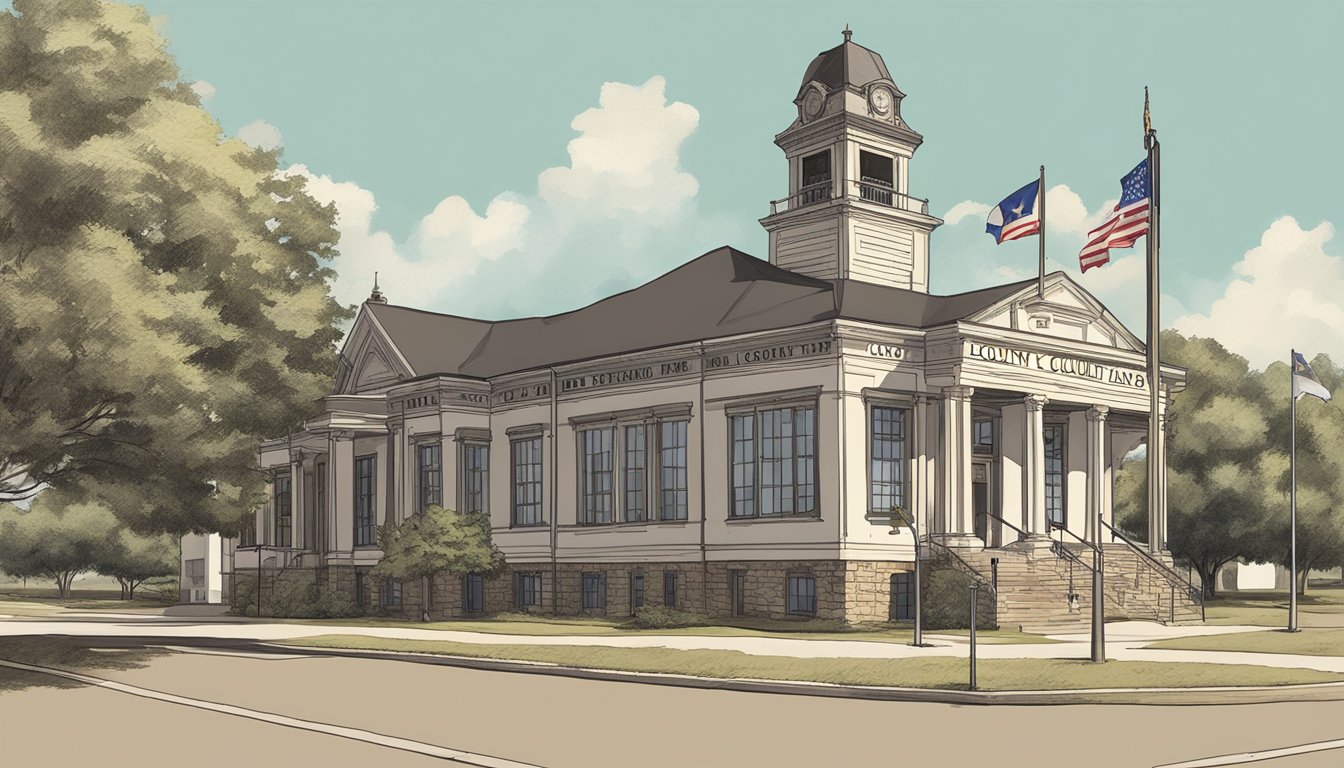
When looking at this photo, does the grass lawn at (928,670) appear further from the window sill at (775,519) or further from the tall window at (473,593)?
the tall window at (473,593)

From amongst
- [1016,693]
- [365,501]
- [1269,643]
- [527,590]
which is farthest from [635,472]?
[1016,693]

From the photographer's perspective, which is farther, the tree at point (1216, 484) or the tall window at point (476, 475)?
the tree at point (1216, 484)

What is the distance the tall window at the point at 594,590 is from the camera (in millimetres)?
49188

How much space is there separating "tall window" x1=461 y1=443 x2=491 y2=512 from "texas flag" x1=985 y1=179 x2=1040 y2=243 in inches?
782

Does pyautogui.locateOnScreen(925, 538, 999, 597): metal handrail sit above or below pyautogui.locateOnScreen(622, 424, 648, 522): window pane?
below

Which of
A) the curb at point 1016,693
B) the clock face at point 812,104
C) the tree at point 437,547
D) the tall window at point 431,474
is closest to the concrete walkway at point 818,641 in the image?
the curb at point 1016,693

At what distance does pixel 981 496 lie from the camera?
156 ft

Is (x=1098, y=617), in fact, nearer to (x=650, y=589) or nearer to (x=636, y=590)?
(x=650, y=589)

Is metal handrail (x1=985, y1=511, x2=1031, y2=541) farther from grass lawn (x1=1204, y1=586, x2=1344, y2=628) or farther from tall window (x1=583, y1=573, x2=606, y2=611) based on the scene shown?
tall window (x1=583, y1=573, x2=606, y2=611)

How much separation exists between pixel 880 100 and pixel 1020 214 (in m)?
8.76

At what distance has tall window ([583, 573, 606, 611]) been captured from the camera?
49188 mm

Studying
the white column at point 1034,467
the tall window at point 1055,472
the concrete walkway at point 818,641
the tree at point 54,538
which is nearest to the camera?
the concrete walkway at point 818,641

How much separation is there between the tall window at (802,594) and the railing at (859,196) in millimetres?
13474

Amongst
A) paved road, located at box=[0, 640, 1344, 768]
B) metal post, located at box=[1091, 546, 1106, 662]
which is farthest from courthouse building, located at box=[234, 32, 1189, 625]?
paved road, located at box=[0, 640, 1344, 768]
